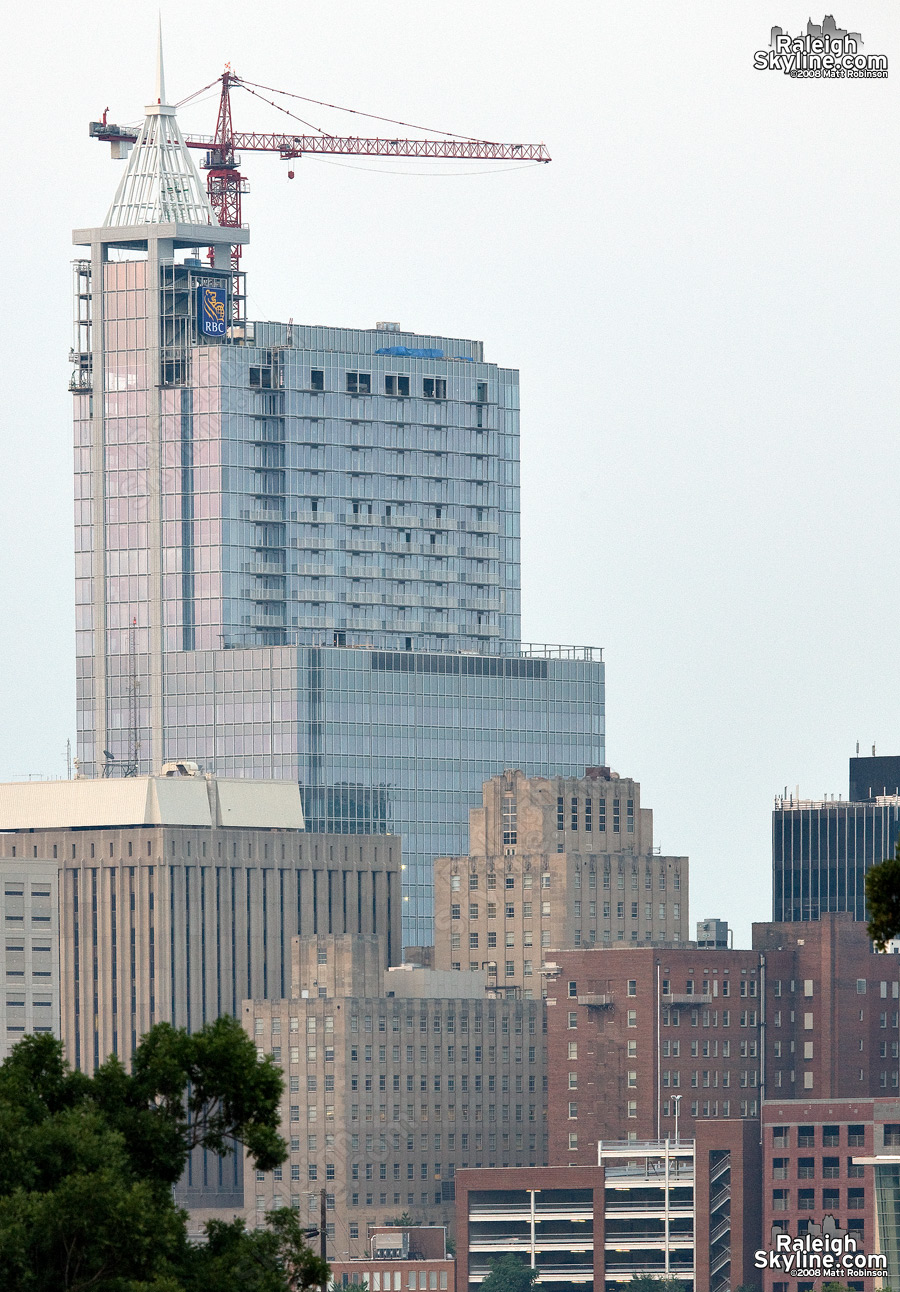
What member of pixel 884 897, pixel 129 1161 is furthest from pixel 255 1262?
pixel 884 897

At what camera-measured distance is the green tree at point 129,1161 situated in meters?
91.8

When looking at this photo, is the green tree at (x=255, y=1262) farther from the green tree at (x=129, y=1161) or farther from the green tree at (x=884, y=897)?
the green tree at (x=884, y=897)

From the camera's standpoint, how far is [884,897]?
8106 centimetres

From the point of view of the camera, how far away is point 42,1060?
3954 inches

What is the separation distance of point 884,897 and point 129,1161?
2516cm

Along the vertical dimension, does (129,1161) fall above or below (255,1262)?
above

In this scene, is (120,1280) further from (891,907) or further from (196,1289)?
(891,907)

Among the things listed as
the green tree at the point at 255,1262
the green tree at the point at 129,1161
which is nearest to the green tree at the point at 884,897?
the green tree at the point at 129,1161

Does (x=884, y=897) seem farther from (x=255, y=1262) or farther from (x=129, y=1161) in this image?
(x=129, y=1161)

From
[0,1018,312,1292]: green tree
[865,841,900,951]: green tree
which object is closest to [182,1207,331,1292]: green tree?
[0,1018,312,1292]: green tree

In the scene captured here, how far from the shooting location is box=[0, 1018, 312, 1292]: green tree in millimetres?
91750

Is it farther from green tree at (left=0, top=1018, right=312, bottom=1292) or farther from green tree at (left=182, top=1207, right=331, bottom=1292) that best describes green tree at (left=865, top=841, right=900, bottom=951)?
green tree at (left=182, top=1207, right=331, bottom=1292)

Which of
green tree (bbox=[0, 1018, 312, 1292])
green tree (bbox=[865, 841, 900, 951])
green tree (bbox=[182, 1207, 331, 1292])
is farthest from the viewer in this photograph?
green tree (bbox=[182, 1207, 331, 1292])

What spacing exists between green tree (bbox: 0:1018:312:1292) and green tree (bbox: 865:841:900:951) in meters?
21.1
